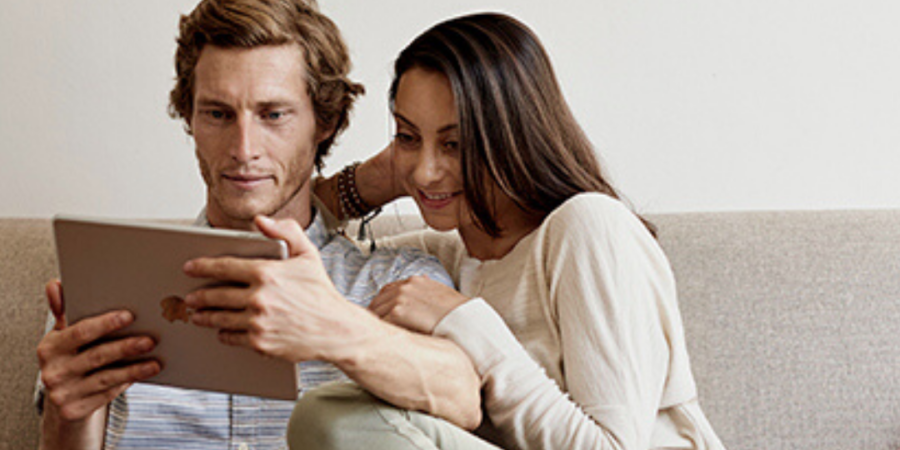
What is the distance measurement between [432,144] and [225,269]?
507mm

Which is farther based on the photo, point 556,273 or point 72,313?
point 556,273

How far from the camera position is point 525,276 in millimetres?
1534

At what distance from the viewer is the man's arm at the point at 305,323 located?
114 centimetres

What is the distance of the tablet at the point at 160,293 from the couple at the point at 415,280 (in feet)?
0.07

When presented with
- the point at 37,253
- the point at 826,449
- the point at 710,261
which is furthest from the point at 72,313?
the point at 826,449

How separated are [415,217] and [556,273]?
68cm

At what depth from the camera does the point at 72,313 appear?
128 centimetres

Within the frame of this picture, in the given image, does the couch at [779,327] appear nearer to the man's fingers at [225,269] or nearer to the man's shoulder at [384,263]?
the man's shoulder at [384,263]

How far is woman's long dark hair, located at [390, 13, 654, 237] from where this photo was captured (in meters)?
1.55

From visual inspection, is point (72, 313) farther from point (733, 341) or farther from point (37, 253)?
point (733, 341)

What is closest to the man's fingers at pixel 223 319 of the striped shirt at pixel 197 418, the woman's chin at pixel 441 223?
the striped shirt at pixel 197 418

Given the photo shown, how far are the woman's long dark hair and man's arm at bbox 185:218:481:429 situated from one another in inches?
14.7

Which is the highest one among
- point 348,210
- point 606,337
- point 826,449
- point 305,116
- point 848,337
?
point 305,116

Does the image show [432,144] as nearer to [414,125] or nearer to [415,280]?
[414,125]
